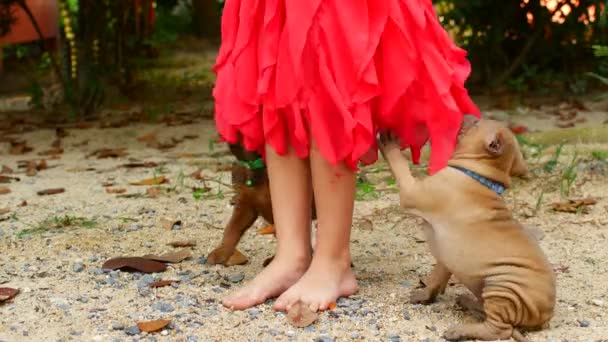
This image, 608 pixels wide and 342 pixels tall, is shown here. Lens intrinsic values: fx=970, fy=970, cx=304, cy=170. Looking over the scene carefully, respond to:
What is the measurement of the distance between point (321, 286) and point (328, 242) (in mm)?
130

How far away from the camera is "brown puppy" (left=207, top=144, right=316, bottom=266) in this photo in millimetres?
2977

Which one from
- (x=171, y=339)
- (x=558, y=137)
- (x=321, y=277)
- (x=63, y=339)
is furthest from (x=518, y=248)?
(x=558, y=137)

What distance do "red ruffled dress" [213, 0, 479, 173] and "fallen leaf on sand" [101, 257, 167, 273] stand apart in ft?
2.19

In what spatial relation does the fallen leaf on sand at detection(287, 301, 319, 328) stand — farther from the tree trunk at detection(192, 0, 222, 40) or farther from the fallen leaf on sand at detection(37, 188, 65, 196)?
the tree trunk at detection(192, 0, 222, 40)

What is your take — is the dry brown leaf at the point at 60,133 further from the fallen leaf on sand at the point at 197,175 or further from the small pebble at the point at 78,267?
the small pebble at the point at 78,267

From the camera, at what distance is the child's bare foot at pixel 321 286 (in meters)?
2.68

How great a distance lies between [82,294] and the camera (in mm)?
2846

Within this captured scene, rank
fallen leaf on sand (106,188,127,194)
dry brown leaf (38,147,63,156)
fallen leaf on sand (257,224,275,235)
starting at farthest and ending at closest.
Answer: dry brown leaf (38,147,63,156) < fallen leaf on sand (106,188,127,194) < fallen leaf on sand (257,224,275,235)

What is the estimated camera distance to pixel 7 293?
2.83 m

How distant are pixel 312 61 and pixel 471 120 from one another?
455 mm

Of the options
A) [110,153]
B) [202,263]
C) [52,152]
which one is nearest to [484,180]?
[202,263]

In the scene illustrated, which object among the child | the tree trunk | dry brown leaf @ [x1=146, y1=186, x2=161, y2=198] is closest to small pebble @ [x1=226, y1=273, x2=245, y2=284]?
the child

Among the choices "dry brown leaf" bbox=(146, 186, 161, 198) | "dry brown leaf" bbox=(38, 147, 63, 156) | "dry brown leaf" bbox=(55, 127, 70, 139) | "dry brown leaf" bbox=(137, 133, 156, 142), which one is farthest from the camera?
"dry brown leaf" bbox=(55, 127, 70, 139)

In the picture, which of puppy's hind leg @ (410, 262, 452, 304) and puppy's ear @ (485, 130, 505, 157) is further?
puppy's hind leg @ (410, 262, 452, 304)
